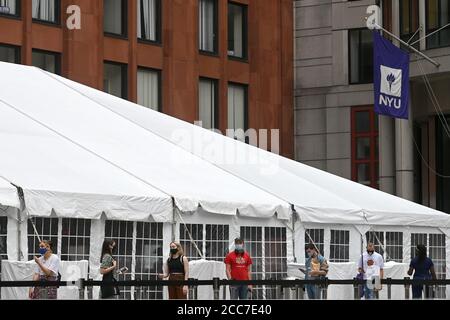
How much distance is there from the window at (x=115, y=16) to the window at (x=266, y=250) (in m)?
17.5

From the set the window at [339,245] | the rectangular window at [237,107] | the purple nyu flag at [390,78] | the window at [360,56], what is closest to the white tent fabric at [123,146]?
the window at [339,245]

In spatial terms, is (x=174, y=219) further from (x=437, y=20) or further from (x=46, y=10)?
(x=437, y=20)

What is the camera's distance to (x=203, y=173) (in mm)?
27281

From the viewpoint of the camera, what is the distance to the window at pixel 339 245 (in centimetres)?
2947

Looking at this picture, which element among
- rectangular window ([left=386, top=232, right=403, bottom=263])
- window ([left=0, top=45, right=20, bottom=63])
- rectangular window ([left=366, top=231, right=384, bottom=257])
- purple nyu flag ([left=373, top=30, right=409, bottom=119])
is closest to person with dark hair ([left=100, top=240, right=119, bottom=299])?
rectangular window ([left=366, top=231, right=384, bottom=257])

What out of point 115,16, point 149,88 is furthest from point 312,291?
point 149,88

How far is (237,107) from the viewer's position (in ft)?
161

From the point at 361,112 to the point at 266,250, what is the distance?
2408cm

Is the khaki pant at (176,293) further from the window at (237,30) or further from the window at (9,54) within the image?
the window at (237,30)

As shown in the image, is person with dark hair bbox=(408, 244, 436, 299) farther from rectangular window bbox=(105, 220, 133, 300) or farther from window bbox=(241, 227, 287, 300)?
rectangular window bbox=(105, 220, 133, 300)

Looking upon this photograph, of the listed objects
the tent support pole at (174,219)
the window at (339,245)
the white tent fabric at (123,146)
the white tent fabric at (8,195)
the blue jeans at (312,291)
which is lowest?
the blue jeans at (312,291)

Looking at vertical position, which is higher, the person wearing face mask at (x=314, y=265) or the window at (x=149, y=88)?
the window at (x=149, y=88)

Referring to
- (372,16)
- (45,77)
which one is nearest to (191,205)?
(45,77)

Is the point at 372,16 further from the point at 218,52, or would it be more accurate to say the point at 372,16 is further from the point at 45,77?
the point at 45,77
